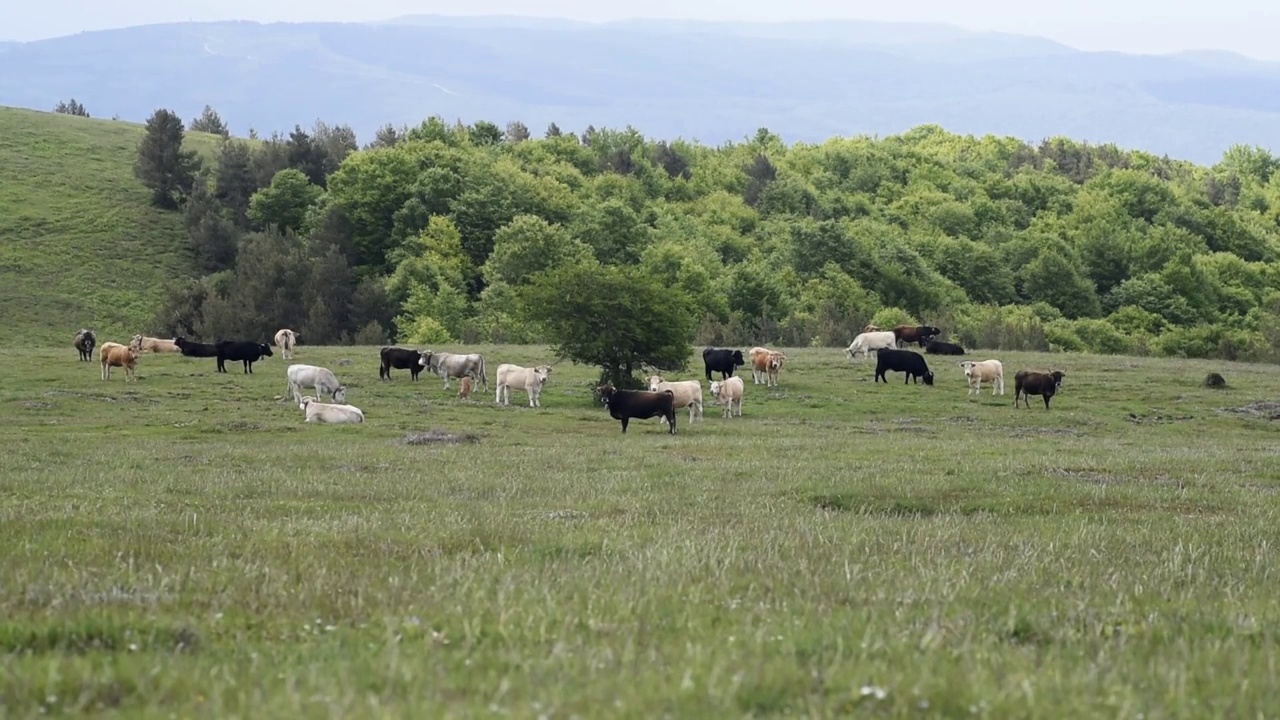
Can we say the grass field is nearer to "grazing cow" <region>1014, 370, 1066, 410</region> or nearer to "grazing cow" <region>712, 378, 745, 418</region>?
"grazing cow" <region>712, 378, 745, 418</region>

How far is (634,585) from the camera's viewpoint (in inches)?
312

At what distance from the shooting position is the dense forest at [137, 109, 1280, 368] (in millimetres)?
90875

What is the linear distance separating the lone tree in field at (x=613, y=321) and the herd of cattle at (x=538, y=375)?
4.04ft

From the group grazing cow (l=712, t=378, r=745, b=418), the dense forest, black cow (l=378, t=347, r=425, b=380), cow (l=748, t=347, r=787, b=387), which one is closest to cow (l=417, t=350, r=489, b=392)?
black cow (l=378, t=347, r=425, b=380)

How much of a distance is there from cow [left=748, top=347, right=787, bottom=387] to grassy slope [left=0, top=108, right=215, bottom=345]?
2020 inches

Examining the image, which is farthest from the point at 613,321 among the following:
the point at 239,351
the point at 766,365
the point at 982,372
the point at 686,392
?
the point at 239,351

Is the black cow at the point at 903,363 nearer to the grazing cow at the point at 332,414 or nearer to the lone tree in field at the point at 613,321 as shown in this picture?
the lone tree in field at the point at 613,321

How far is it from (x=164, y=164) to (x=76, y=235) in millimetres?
15416

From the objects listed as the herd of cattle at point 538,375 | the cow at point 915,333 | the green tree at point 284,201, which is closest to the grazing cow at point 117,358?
the herd of cattle at point 538,375

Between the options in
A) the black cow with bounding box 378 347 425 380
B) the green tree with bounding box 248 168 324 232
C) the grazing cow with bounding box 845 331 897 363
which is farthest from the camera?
the green tree with bounding box 248 168 324 232

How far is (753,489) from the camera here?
17891 mm

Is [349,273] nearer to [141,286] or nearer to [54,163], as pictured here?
[141,286]

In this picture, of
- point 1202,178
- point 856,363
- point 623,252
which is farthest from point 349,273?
point 1202,178

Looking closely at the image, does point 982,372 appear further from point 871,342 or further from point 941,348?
point 941,348
